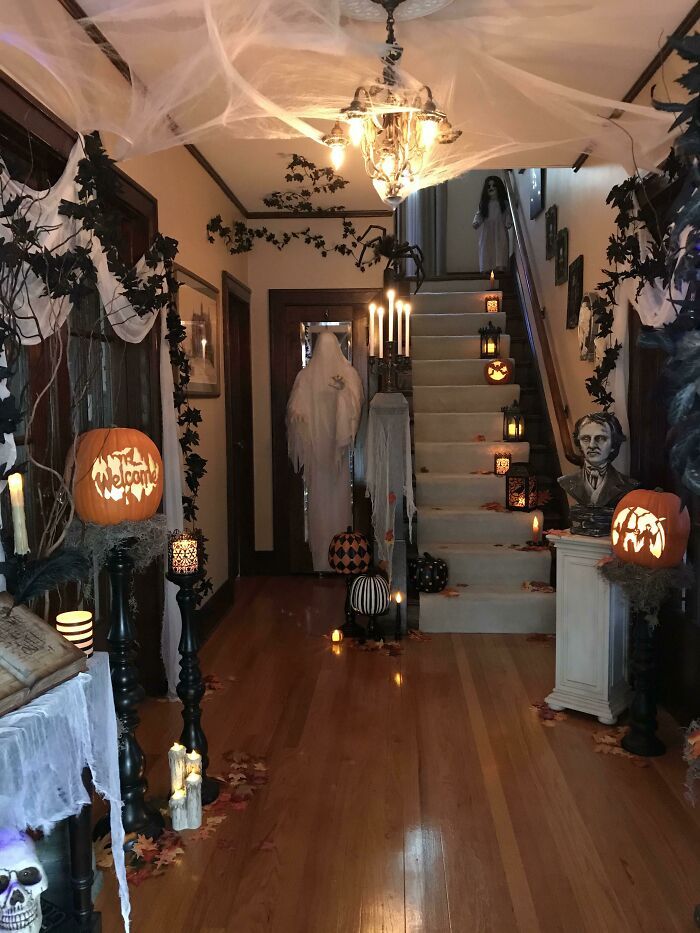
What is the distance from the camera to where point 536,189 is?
5.87 meters

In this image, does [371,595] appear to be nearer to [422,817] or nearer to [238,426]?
[422,817]

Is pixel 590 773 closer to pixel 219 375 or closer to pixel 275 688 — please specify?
pixel 275 688

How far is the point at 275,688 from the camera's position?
12.1ft

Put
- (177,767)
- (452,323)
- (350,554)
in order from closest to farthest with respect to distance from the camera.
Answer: (177,767) → (350,554) → (452,323)

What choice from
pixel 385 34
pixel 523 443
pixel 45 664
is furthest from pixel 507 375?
pixel 45 664

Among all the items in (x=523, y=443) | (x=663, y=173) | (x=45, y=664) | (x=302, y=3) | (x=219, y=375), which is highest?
(x=302, y=3)

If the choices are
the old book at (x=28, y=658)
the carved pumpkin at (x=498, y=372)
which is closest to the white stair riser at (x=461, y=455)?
the carved pumpkin at (x=498, y=372)

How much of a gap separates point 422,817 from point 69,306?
6.68 ft

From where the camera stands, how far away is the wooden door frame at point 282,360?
5.76 metres

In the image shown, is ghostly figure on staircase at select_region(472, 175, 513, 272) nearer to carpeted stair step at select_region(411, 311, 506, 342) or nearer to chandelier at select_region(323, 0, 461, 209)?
carpeted stair step at select_region(411, 311, 506, 342)

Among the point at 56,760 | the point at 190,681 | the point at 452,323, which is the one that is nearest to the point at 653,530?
the point at 190,681

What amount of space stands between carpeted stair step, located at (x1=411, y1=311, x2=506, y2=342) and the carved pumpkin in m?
0.72

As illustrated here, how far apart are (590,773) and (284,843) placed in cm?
122

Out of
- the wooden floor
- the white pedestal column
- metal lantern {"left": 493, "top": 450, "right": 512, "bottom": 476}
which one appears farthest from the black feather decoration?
metal lantern {"left": 493, "top": 450, "right": 512, "bottom": 476}
